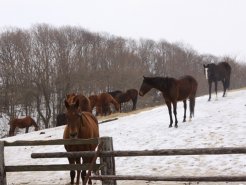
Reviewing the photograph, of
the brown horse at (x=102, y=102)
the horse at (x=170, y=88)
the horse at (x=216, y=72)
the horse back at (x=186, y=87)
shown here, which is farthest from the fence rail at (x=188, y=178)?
the brown horse at (x=102, y=102)

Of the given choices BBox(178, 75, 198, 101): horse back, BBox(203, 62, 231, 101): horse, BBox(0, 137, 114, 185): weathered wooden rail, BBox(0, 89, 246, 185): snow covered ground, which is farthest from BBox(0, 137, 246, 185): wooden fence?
BBox(203, 62, 231, 101): horse

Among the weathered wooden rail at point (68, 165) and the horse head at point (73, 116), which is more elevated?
the horse head at point (73, 116)

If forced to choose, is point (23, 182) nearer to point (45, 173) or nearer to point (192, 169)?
point (45, 173)

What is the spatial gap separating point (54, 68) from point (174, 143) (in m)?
34.7

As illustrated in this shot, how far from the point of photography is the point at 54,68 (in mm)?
45781

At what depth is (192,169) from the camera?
9.91 m

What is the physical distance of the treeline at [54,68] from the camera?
43.5 metres

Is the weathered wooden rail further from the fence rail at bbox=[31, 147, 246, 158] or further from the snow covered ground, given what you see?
the snow covered ground

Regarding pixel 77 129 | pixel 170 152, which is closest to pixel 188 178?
pixel 170 152

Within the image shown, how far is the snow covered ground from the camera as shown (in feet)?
32.8

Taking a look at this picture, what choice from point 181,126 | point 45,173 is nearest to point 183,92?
point 181,126

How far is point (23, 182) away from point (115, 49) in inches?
1917

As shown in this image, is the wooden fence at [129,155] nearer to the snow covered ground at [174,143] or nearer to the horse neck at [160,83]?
the snow covered ground at [174,143]

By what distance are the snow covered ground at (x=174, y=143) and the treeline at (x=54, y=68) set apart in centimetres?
2487
